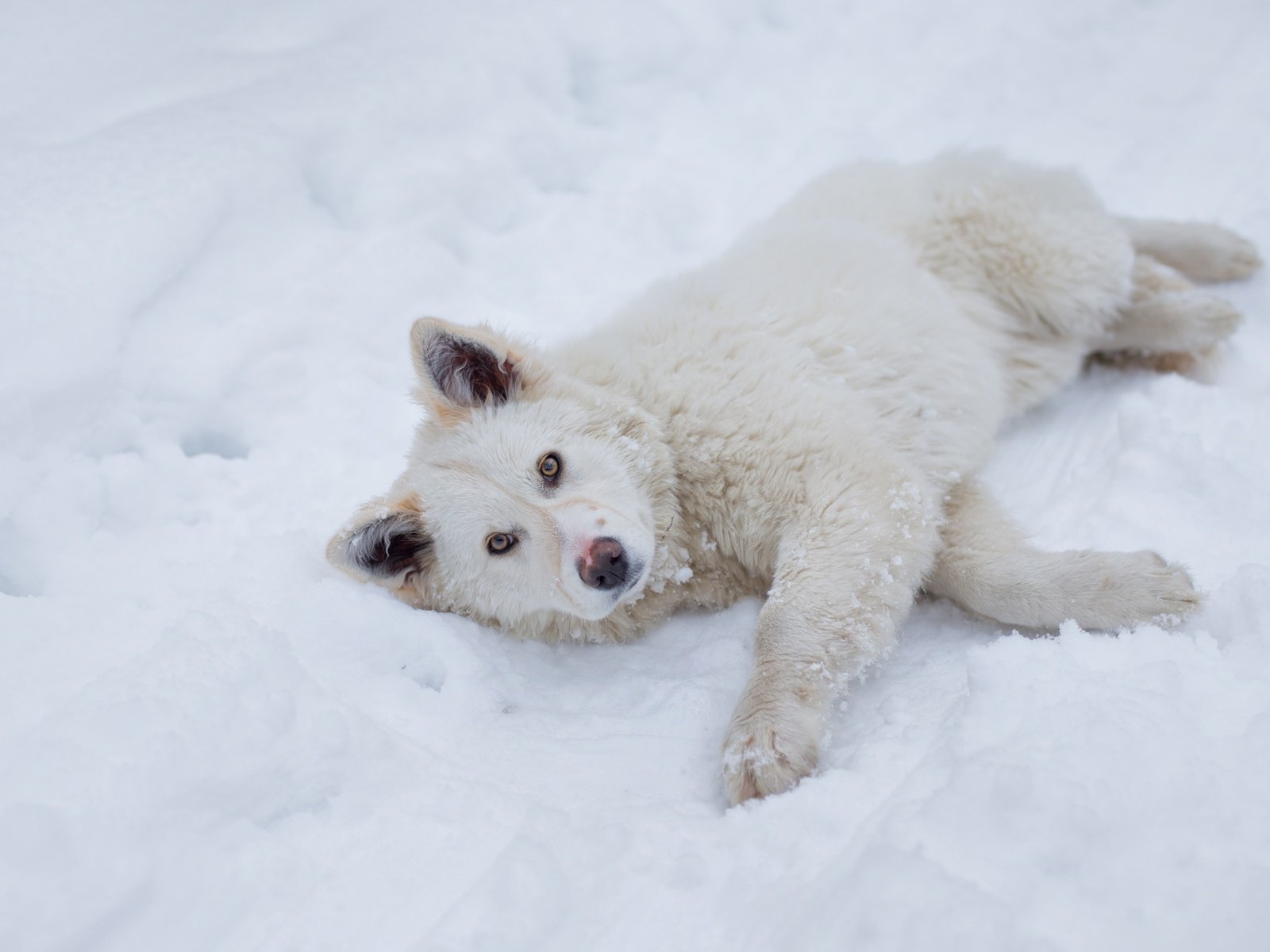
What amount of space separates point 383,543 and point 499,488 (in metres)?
0.51

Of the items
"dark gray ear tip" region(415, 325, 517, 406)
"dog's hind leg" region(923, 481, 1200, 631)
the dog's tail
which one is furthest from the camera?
the dog's tail

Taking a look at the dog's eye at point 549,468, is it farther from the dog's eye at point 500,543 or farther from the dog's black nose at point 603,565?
the dog's black nose at point 603,565

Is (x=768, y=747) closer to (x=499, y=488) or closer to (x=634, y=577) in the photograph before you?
(x=634, y=577)

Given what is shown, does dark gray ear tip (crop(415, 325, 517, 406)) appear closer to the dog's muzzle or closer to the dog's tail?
the dog's muzzle

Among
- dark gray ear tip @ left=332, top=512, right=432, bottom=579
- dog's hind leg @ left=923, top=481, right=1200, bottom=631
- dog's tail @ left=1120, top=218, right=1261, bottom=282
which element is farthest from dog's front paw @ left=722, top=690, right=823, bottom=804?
dog's tail @ left=1120, top=218, right=1261, bottom=282

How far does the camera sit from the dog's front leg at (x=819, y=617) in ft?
8.44

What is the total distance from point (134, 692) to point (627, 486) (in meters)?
1.66

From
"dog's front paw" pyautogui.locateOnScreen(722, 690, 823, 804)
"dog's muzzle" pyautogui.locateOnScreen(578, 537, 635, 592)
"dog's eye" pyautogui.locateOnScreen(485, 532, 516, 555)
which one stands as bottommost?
"dog's front paw" pyautogui.locateOnScreen(722, 690, 823, 804)

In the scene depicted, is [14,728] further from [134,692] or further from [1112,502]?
[1112,502]

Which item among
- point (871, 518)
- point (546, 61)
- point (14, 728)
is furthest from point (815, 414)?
point (546, 61)

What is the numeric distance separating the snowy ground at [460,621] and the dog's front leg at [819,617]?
0.13 m

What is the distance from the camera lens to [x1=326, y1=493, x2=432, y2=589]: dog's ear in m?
3.17

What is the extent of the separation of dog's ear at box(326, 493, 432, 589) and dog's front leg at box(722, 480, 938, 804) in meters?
1.33

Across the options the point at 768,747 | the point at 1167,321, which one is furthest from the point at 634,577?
the point at 1167,321
